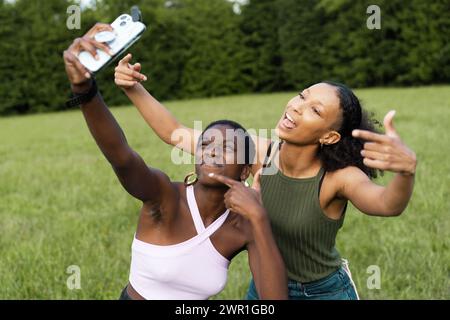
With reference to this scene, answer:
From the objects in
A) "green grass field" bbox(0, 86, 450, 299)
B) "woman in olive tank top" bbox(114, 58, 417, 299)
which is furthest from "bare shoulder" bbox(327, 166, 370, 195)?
"green grass field" bbox(0, 86, 450, 299)

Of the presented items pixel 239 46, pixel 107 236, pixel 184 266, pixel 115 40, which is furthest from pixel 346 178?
pixel 239 46

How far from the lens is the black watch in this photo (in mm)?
1594

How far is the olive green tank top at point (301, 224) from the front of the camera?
227 cm

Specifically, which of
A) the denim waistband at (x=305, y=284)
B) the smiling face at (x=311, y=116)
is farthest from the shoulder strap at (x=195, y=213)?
the denim waistband at (x=305, y=284)

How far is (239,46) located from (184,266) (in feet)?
94.8

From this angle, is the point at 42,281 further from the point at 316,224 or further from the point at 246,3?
the point at 246,3

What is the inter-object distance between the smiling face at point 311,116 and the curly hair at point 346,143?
0.13ft

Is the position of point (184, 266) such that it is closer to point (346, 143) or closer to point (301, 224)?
point (301, 224)

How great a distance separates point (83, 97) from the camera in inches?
63.4

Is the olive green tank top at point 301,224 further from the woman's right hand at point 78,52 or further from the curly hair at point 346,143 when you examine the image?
the woman's right hand at point 78,52

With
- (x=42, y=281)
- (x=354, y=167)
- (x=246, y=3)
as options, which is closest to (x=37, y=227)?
(x=42, y=281)

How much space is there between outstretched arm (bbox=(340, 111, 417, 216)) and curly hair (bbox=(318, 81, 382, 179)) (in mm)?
120

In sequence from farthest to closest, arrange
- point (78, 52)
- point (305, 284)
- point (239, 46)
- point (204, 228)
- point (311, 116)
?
point (239, 46) → point (305, 284) → point (311, 116) → point (204, 228) → point (78, 52)

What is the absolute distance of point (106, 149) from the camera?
173cm
